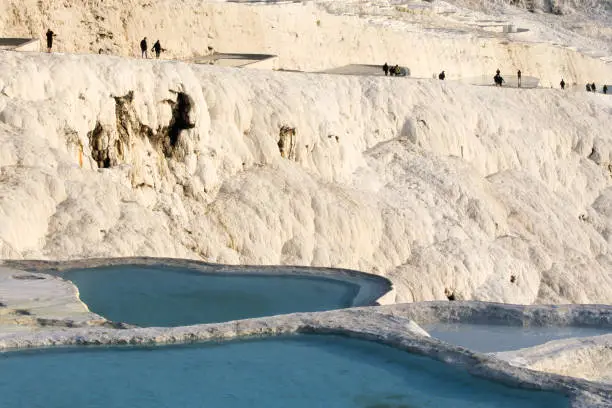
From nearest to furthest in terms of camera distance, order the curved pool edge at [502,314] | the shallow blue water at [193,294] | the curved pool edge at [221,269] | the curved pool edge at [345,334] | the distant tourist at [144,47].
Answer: the curved pool edge at [345,334]
the shallow blue water at [193,294]
the curved pool edge at [502,314]
the curved pool edge at [221,269]
the distant tourist at [144,47]

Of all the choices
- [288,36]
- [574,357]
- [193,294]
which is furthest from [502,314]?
[288,36]

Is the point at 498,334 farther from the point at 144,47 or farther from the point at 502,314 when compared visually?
the point at 144,47

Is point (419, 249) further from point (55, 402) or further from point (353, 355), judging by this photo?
point (55, 402)

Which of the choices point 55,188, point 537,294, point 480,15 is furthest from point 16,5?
point 480,15

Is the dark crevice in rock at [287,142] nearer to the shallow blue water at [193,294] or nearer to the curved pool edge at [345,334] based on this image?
the shallow blue water at [193,294]

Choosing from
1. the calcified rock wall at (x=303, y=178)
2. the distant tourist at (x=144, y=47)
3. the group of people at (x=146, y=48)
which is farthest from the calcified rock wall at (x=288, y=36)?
the calcified rock wall at (x=303, y=178)

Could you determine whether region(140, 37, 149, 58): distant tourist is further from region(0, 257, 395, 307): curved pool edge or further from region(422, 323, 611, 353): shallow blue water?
region(422, 323, 611, 353): shallow blue water

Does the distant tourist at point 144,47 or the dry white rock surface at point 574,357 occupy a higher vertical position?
the distant tourist at point 144,47

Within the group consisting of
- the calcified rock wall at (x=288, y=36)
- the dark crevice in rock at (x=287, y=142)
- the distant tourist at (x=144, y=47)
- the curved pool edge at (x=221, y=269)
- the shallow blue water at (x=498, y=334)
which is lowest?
the shallow blue water at (x=498, y=334)
